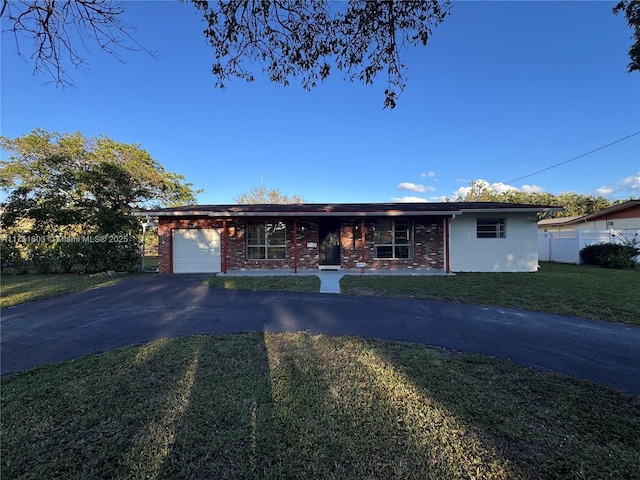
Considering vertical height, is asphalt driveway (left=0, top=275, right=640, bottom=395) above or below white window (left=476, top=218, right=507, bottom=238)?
below

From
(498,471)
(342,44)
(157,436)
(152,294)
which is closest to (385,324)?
(498,471)

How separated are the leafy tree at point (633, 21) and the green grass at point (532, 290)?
424cm

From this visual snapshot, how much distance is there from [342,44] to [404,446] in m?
4.33

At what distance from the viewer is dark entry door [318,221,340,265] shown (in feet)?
42.7

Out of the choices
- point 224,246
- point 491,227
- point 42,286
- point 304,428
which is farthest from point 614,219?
point 42,286

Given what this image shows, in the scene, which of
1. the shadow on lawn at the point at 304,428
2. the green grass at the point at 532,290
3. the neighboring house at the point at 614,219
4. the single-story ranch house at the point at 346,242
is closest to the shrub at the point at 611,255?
the green grass at the point at 532,290

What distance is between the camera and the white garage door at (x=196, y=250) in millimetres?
12984

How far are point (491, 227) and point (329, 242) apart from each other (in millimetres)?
6705

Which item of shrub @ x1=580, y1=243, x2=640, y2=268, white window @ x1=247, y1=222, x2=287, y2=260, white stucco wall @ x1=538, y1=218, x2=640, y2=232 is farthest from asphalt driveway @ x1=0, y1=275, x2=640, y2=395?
white stucco wall @ x1=538, y1=218, x2=640, y2=232

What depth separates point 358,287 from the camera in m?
9.02

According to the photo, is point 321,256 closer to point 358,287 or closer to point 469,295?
point 358,287

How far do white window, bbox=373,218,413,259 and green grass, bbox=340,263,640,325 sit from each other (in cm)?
212

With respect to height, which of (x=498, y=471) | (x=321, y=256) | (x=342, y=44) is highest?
(x=342, y=44)

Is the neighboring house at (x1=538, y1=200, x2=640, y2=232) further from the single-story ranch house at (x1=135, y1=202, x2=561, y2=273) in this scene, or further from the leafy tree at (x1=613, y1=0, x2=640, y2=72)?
the leafy tree at (x1=613, y1=0, x2=640, y2=72)
